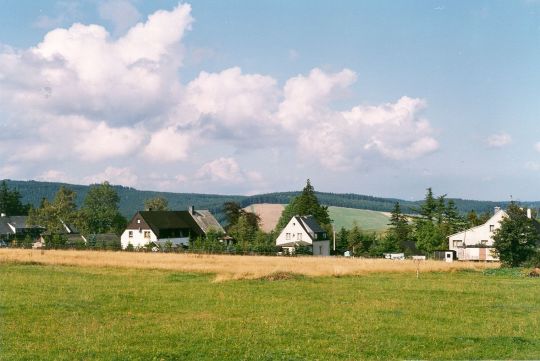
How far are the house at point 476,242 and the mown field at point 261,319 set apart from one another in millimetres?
55334

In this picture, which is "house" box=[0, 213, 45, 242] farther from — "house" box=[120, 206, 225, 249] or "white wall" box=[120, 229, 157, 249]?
"house" box=[120, 206, 225, 249]

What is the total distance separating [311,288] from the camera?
110 ft

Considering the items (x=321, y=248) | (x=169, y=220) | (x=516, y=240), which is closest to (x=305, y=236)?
(x=321, y=248)

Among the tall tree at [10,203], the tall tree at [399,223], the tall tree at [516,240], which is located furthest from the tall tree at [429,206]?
the tall tree at [10,203]

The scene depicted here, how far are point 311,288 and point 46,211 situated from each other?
381 feet

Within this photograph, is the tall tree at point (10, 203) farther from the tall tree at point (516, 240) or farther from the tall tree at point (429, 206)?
the tall tree at point (516, 240)

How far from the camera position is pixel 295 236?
350ft


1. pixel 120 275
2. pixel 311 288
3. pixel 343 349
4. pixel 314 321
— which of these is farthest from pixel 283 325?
pixel 120 275

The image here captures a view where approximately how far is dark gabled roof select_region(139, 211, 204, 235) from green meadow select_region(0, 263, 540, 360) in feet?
235

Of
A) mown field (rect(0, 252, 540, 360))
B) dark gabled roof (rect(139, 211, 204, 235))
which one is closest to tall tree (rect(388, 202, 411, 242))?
dark gabled roof (rect(139, 211, 204, 235))

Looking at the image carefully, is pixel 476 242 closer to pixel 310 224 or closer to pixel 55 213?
pixel 310 224

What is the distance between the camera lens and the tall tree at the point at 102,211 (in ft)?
496

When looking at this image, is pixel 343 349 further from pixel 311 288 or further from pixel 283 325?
pixel 311 288

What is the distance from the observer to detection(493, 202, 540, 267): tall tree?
193 feet
